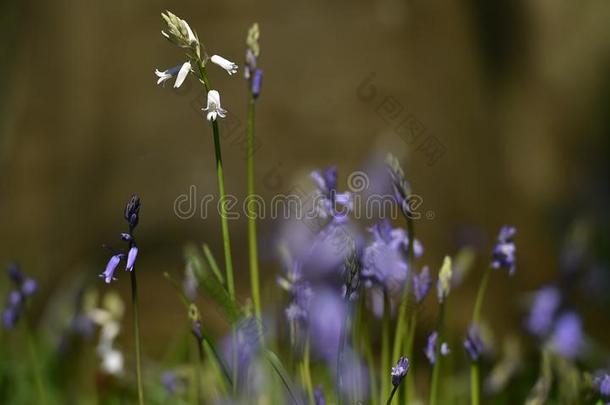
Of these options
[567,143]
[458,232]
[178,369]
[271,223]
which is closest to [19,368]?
[178,369]

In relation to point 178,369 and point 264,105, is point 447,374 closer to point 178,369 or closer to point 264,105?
point 178,369

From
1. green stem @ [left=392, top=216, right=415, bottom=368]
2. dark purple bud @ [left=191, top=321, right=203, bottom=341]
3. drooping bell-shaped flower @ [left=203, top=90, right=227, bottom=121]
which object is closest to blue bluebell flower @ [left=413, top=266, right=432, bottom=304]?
green stem @ [left=392, top=216, right=415, bottom=368]

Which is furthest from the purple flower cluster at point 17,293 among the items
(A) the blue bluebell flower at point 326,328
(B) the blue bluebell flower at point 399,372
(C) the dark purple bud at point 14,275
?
(B) the blue bluebell flower at point 399,372

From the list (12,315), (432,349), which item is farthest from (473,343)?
(12,315)

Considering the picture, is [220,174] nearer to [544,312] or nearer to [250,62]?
[250,62]

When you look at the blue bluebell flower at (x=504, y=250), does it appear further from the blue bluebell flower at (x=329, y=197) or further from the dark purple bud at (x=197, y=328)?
the dark purple bud at (x=197, y=328)

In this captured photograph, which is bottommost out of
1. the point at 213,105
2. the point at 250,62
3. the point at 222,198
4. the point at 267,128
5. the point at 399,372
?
the point at 399,372
